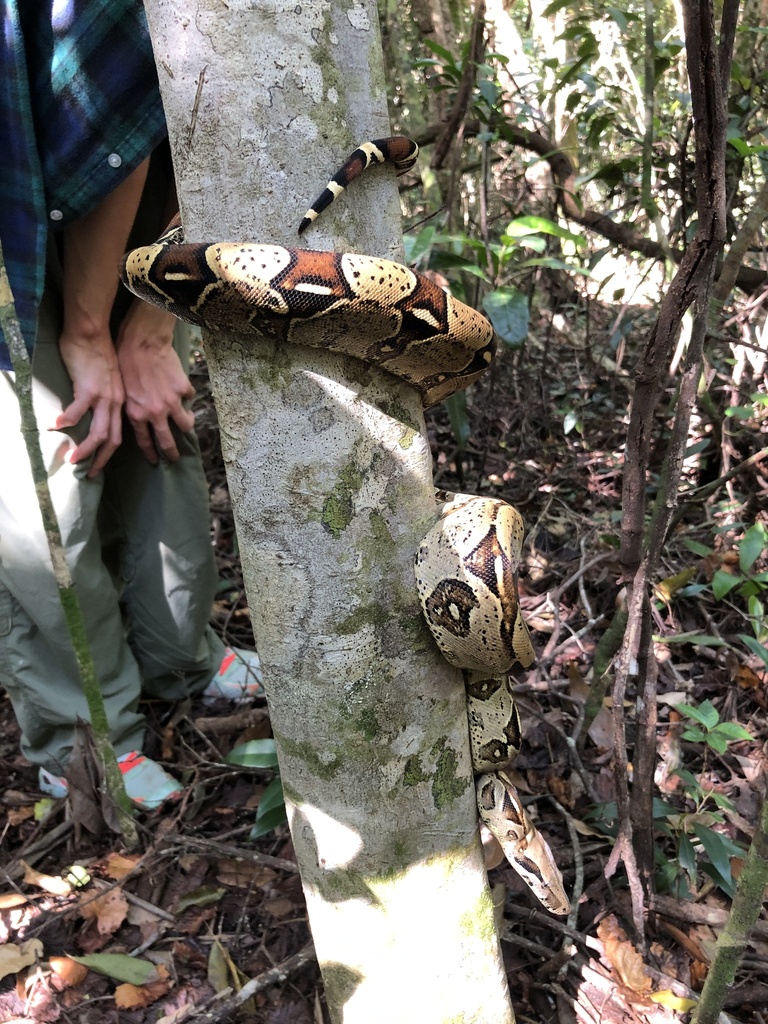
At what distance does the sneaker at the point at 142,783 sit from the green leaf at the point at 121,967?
615mm

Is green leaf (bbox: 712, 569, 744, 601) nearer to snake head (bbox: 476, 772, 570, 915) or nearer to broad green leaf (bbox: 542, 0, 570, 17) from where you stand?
snake head (bbox: 476, 772, 570, 915)

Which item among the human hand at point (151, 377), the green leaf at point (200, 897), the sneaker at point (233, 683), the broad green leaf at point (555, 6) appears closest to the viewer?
the green leaf at point (200, 897)

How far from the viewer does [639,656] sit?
6.00 ft

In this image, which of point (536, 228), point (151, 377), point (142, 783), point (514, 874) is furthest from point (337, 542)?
point (536, 228)

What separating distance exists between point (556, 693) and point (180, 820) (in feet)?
4.92

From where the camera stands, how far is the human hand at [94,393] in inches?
98.8

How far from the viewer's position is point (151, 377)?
277cm

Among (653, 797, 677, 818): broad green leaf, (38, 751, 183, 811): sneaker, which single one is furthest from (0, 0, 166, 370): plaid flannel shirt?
(653, 797, 677, 818): broad green leaf

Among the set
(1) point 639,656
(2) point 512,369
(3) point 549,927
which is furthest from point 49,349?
(2) point 512,369

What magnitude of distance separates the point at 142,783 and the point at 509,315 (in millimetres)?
2397

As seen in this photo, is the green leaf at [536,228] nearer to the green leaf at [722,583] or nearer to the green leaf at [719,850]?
the green leaf at [722,583]

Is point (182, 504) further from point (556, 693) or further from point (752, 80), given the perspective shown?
point (752, 80)

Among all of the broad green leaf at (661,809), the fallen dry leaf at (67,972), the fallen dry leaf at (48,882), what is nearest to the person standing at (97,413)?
the fallen dry leaf at (48,882)

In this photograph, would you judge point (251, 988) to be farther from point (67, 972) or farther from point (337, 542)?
point (337, 542)
